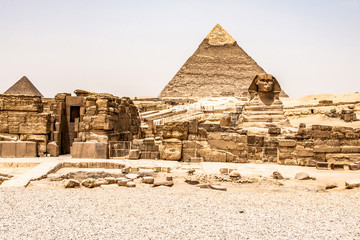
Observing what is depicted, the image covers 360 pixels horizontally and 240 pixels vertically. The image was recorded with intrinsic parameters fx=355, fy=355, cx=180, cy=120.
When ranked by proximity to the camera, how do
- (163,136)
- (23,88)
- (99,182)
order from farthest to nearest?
(23,88) → (163,136) → (99,182)

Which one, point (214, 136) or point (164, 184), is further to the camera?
point (214, 136)

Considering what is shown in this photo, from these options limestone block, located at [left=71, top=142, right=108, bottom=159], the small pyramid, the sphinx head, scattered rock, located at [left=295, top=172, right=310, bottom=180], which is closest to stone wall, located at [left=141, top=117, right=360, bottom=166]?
limestone block, located at [left=71, top=142, right=108, bottom=159]

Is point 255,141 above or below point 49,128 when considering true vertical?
below

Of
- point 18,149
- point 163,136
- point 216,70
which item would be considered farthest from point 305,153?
point 216,70

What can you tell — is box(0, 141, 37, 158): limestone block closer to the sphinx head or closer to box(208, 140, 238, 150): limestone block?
box(208, 140, 238, 150): limestone block

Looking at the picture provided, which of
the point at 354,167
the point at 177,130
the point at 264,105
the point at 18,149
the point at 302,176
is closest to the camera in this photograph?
the point at 302,176

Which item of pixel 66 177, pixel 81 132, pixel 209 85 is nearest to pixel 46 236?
pixel 66 177

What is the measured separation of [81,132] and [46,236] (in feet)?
17.7

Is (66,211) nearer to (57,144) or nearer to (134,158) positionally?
(134,158)

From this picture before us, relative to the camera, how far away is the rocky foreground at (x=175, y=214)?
2.86 m

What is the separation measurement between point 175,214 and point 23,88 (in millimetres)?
18282

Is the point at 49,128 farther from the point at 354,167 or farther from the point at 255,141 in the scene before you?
the point at 354,167

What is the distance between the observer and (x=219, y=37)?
377ft

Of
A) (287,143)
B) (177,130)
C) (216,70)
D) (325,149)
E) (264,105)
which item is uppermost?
(216,70)
